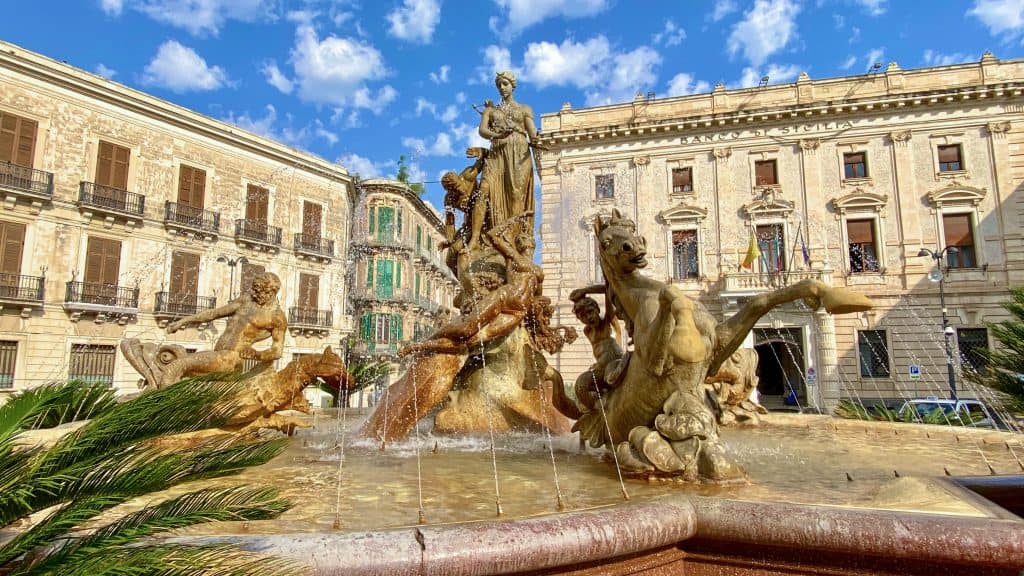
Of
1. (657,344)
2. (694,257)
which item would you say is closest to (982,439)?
(657,344)

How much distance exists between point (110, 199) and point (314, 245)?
8.31 metres

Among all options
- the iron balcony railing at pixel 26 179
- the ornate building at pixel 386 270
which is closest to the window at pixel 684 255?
the ornate building at pixel 386 270

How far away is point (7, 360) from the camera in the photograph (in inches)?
769

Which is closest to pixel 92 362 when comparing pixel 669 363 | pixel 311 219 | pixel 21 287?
pixel 21 287

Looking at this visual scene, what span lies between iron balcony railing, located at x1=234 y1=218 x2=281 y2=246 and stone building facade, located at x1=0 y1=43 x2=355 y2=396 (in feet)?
0.17

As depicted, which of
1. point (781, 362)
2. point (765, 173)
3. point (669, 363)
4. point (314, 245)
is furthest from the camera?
point (314, 245)

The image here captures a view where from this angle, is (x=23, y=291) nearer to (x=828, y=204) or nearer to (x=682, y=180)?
(x=682, y=180)

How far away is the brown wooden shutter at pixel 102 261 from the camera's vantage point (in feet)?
71.6

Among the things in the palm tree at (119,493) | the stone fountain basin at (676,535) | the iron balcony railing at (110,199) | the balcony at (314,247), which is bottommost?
the stone fountain basin at (676,535)

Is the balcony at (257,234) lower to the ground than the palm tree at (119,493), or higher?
higher

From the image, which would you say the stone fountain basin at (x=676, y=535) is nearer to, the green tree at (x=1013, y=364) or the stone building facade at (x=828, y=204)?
the green tree at (x=1013, y=364)

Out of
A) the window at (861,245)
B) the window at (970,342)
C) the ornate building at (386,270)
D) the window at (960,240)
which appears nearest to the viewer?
the window at (970,342)

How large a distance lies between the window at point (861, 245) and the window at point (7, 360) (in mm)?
30907

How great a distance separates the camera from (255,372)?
5977mm
